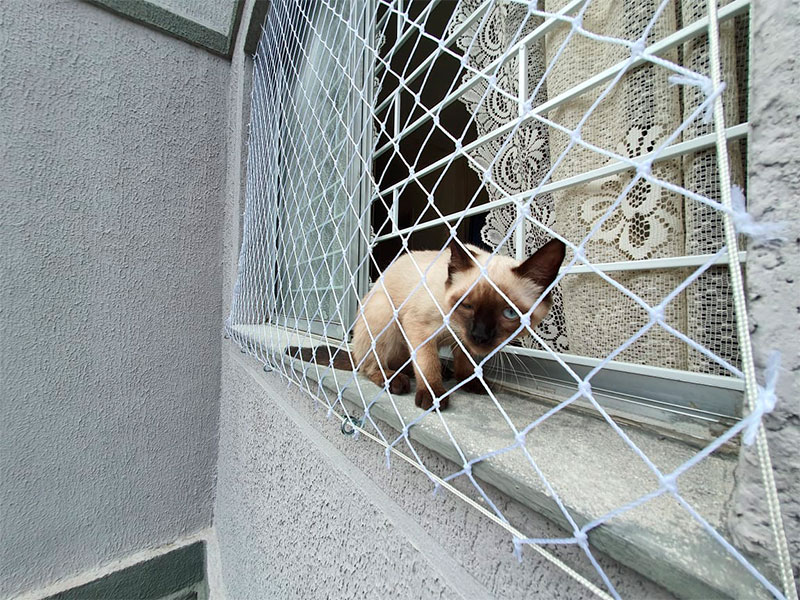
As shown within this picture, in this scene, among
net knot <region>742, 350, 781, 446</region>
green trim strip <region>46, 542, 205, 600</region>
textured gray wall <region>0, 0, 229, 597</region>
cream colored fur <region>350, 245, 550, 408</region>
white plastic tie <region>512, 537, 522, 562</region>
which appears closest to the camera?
net knot <region>742, 350, 781, 446</region>

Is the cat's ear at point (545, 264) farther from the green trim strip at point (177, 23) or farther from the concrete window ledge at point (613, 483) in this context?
the green trim strip at point (177, 23)

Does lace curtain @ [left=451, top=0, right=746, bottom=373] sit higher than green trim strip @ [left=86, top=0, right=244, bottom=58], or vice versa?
green trim strip @ [left=86, top=0, right=244, bottom=58]

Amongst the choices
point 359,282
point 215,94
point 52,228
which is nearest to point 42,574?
point 52,228

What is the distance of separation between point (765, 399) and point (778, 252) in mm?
96

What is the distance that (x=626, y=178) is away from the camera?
0.58 meters

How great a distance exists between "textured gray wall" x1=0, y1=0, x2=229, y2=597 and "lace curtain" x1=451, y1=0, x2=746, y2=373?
6.46 ft

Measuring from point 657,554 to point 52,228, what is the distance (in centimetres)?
246

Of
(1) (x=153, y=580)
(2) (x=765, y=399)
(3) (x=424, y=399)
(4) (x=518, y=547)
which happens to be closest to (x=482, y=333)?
(3) (x=424, y=399)

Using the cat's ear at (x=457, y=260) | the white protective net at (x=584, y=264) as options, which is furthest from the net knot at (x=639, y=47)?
the cat's ear at (x=457, y=260)

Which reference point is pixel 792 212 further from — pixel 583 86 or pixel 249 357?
pixel 249 357

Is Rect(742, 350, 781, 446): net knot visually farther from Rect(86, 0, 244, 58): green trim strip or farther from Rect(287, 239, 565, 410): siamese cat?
Rect(86, 0, 244, 58): green trim strip

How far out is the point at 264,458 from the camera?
127 centimetres

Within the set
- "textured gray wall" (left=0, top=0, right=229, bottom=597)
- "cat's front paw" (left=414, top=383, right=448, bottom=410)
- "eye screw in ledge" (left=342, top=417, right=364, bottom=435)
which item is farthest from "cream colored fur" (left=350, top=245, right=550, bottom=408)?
"textured gray wall" (left=0, top=0, right=229, bottom=597)

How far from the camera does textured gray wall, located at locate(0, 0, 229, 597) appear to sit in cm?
168
